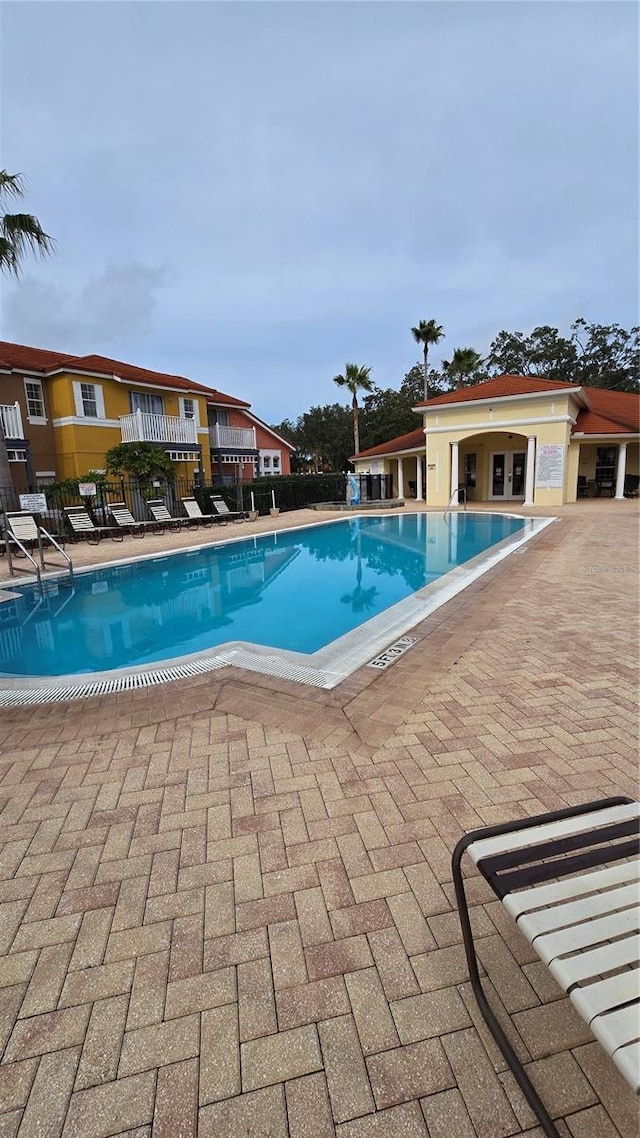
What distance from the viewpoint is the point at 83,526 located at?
14992 mm

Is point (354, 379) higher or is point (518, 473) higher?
point (354, 379)

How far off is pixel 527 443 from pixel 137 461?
1612 cm

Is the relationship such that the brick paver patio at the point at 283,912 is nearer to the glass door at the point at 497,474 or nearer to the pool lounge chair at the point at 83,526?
the pool lounge chair at the point at 83,526

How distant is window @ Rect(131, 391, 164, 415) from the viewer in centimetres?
2212

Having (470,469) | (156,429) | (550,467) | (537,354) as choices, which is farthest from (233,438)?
(537,354)

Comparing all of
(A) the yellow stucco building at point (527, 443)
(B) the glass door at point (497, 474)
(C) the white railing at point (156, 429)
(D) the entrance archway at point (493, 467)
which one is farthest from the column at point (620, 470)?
(C) the white railing at point (156, 429)

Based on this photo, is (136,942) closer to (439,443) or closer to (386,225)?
(386,225)

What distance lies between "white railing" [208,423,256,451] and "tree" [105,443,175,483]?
7.70 m

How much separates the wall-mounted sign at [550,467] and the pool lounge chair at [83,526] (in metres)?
16.0

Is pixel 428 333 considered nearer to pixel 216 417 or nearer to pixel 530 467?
pixel 216 417

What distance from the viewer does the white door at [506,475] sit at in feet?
76.5

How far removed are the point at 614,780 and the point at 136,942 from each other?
7.99 ft

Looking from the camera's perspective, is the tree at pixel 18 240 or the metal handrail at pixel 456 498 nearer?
the tree at pixel 18 240

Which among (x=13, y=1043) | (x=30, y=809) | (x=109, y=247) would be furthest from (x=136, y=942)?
(x=109, y=247)
